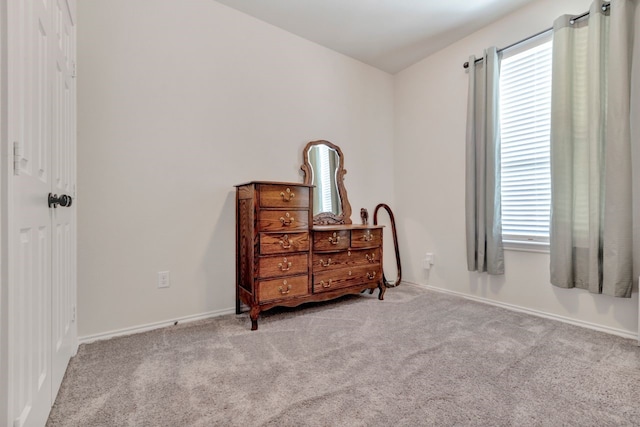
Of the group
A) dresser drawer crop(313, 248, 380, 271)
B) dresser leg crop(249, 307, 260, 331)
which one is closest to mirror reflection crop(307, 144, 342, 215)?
dresser drawer crop(313, 248, 380, 271)

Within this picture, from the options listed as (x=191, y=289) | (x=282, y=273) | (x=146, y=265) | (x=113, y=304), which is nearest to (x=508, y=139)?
(x=282, y=273)

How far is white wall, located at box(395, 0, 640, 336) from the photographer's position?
2.31 m

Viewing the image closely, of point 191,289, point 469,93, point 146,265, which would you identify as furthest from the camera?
point 469,93

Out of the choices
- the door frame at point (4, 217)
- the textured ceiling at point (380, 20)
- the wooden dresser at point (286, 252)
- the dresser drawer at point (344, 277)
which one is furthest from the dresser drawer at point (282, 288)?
the textured ceiling at point (380, 20)

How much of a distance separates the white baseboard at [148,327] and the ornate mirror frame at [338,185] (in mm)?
1197

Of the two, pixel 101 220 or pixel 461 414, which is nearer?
pixel 461 414

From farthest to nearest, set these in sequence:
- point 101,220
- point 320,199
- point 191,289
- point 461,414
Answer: point 320,199
point 191,289
point 101,220
point 461,414

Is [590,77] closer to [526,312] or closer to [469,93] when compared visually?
[469,93]

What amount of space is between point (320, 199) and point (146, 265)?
5.33 feet

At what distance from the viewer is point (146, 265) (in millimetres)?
2184

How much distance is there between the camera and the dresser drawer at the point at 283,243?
7.25ft

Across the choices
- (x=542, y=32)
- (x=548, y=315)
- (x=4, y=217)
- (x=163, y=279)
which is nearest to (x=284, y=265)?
(x=163, y=279)

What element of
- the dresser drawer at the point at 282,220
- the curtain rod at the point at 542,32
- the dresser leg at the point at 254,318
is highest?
the curtain rod at the point at 542,32

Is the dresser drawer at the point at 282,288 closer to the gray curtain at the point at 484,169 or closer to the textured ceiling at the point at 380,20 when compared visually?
the gray curtain at the point at 484,169
